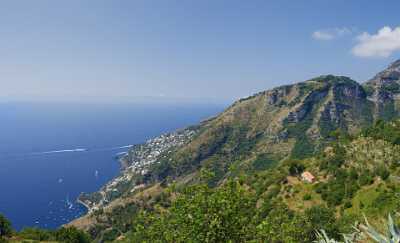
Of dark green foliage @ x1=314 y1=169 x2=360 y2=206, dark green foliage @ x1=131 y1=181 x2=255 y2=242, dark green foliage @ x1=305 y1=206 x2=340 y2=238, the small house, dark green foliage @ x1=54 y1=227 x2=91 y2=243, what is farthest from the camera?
the small house

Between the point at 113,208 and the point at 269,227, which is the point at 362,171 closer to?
the point at 269,227

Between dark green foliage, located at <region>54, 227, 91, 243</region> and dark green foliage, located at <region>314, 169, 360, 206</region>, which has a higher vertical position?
dark green foliage, located at <region>314, 169, 360, 206</region>

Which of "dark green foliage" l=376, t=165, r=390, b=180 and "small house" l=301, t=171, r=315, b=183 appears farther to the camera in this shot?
"small house" l=301, t=171, r=315, b=183

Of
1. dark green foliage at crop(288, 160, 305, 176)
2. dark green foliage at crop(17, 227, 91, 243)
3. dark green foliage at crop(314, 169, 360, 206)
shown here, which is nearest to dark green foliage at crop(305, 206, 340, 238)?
dark green foliage at crop(314, 169, 360, 206)

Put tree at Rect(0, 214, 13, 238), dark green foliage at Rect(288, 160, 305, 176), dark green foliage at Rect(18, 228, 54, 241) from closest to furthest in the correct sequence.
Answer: tree at Rect(0, 214, 13, 238) < dark green foliage at Rect(18, 228, 54, 241) < dark green foliage at Rect(288, 160, 305, 176)

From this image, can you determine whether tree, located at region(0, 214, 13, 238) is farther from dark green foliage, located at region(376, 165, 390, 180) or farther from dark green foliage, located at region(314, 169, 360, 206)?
dark green foliage, located at region(376, 165, 390, 180)

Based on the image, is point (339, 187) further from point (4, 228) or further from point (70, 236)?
point (4, 228)

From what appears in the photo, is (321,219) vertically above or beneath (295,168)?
above

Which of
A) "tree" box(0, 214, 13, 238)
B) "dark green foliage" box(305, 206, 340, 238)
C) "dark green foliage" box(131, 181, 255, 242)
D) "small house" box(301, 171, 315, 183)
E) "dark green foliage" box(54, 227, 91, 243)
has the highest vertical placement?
"dark green foliage" box(131, 181, 255, 242)

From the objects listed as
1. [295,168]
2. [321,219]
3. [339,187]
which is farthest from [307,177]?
[321,219]

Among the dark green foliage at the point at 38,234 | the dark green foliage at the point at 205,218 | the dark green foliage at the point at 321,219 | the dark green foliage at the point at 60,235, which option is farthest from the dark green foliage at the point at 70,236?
the dark green foliage at the point at 205,218
